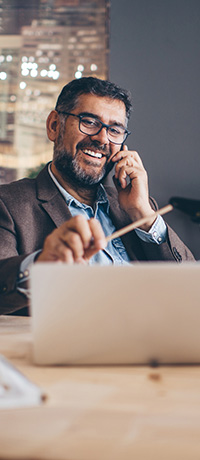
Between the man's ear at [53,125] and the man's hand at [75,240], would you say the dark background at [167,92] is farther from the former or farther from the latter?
the man's hand at [75,240]

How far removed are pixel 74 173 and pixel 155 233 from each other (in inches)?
16.2

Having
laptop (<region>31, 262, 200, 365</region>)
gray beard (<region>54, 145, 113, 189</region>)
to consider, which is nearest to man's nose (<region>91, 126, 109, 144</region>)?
gray beard (<region>54, 145, 113, 189</region>)

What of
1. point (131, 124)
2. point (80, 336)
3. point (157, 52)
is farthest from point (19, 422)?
point (157, 52)

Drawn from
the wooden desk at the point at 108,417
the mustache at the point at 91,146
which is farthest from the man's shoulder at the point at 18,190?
the wooden desk at the point at 108,417

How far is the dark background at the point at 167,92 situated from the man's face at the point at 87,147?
0.91 m

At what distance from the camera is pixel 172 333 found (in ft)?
2.13

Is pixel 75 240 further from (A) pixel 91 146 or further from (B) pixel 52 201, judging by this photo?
(A) pixel 91 146

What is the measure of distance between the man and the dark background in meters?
0.80

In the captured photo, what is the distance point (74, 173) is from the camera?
189 cm

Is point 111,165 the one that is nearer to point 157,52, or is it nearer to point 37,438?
point 157,52

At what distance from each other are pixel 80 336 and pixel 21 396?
0.44 ft

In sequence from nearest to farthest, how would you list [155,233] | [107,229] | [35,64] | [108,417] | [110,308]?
1. [108,417]
2. [110,308]
3. [155,233]
4. [107,229]
5. [35,64]

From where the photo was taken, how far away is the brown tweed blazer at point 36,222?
63.4 inches

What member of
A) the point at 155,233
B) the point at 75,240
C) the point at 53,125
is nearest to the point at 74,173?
the point at 53,125
